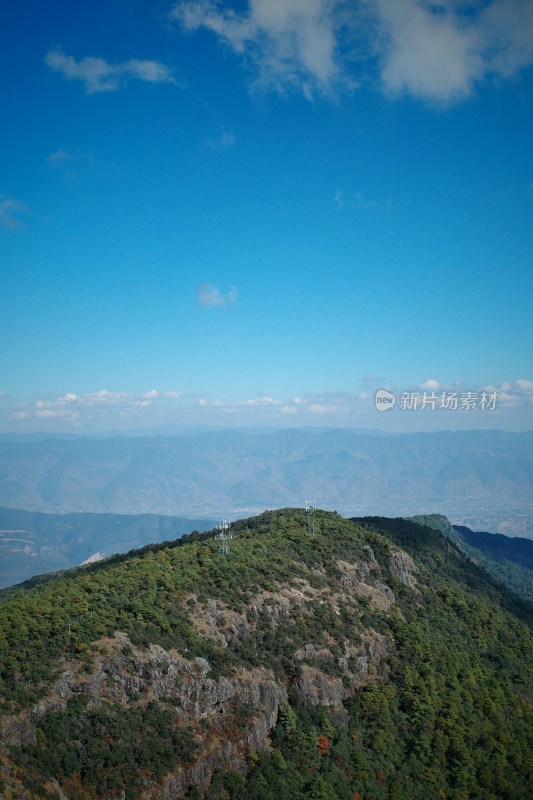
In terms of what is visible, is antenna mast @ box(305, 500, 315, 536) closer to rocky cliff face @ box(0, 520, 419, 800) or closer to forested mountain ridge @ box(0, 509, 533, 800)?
forested mountain ridge @ box(0, 509, 533, 800)

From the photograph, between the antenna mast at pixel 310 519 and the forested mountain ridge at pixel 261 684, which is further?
the antenna mast at pixel 310 519

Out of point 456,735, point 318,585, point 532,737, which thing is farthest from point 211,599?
point 532,737

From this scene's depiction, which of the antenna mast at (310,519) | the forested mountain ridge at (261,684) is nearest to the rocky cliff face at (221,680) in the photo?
the forested mountain ridge at (261,684)

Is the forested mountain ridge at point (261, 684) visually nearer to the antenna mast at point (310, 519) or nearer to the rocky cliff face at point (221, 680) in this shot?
the rocky cliff face at point (221, 680)

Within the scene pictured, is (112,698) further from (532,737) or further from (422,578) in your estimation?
(422,578)

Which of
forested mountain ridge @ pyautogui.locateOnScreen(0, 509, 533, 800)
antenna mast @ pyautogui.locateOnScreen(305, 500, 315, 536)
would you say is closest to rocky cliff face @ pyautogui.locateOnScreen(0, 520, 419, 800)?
forested mountain ridge @ pyautogui.locateOnScreen(0, 509, 533, 800)

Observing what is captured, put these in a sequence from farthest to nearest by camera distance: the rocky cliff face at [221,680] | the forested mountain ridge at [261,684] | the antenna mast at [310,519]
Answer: the antenna mast at [310,519] < the rocky cliff face at [221,680] < the forested mountain ridge at [261,684]

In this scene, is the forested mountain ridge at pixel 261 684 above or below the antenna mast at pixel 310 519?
below

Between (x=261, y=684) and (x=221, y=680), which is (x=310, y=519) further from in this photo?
(x=221, y=680)

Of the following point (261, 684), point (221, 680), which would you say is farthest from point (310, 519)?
point (221, 680)
